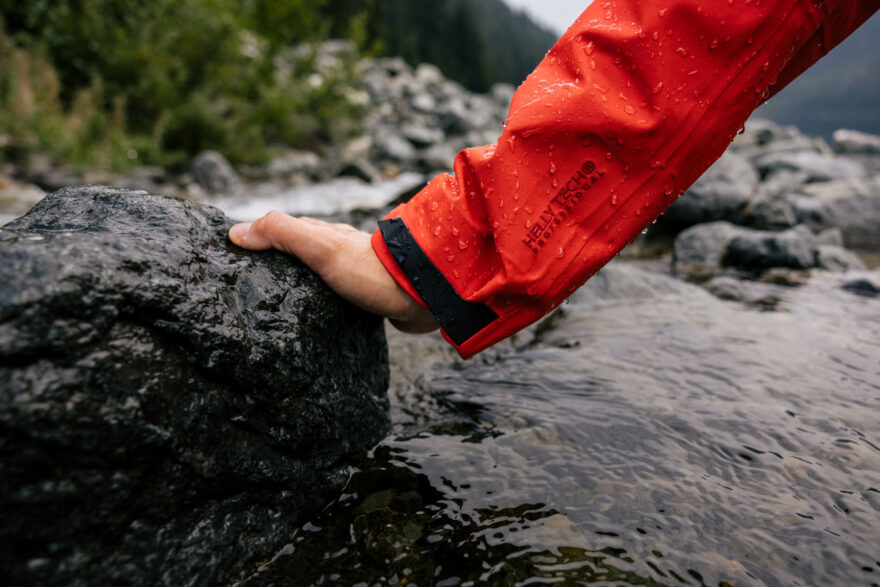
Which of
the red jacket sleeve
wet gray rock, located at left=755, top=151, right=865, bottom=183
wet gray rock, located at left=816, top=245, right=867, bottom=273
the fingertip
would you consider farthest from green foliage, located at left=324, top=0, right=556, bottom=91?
the red jacket sleeve

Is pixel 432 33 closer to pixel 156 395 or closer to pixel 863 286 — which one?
pixel 863 286

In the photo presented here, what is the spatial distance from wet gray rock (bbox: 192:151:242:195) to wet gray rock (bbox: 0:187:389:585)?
27.8 feet

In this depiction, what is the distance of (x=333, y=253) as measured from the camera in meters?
1.58

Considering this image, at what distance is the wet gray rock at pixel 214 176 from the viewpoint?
9281mm

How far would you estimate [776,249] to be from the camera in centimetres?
535

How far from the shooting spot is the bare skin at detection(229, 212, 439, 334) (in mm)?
1566

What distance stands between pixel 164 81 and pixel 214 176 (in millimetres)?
2431

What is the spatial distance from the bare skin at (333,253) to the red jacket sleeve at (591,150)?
0.06 metres

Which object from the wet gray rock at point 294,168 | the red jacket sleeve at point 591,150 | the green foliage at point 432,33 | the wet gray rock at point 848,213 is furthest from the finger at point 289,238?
the green foliage at point 432,33

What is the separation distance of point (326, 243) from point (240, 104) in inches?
474

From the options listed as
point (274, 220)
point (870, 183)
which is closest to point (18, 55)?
point (274, 220)

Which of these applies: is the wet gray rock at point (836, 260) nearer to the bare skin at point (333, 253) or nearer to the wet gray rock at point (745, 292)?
the wet gray rock at point (745, 292)

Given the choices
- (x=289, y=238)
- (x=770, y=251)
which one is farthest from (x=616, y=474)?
(x=770, y=251)

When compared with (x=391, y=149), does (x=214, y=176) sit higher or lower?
lower
